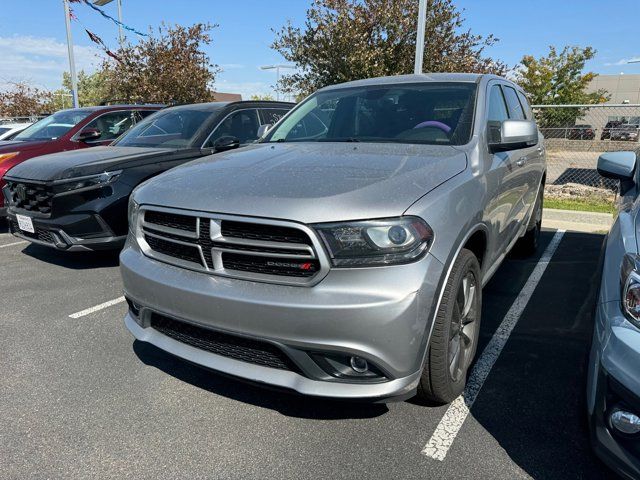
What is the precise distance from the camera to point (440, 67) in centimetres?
1355

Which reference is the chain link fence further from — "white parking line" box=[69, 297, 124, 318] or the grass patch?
"white parking line" box=[69, 297, 124, 318]

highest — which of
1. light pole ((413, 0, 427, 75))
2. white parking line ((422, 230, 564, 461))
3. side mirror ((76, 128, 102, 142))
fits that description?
light pole ((413, 0, 427, 75))

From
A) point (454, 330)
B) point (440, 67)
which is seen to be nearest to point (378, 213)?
point (454, 330)

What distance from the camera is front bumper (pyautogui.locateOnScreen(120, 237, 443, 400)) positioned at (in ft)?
6.30

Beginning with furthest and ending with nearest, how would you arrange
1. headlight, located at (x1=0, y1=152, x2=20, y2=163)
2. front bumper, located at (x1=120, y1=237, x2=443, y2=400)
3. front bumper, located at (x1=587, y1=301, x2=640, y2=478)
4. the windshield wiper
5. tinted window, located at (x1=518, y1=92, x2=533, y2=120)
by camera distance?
headlight, located at (x1=0, y1=152, x2=20, y2=163) → tinted window, located at (x1=518, y1=92, x2=533, y2=120) → the windshield wiper → front bumper, located at (x1=120, y1=237, x2=443, y2=400) → front bumper, located at (x1=587, y1=301, x2=640, y2=478)

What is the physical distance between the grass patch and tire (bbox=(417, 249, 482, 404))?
5632 mm

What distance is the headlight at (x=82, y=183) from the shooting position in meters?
4.55

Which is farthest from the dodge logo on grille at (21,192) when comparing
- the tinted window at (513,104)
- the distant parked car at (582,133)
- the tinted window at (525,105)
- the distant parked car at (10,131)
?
the distant parked car at (582,133)

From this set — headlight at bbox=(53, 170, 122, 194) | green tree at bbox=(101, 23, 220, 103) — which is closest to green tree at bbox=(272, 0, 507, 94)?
green tree at bbox=(101, 23, 220, 103)

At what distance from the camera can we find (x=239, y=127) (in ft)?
19.8

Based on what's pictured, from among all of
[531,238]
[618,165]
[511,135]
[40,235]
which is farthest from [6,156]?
[618,165]

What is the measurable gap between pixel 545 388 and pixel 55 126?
7955 millimetres

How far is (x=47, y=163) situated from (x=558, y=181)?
31.6ft

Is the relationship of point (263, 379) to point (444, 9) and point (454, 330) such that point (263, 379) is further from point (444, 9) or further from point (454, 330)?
point (444, 9)
